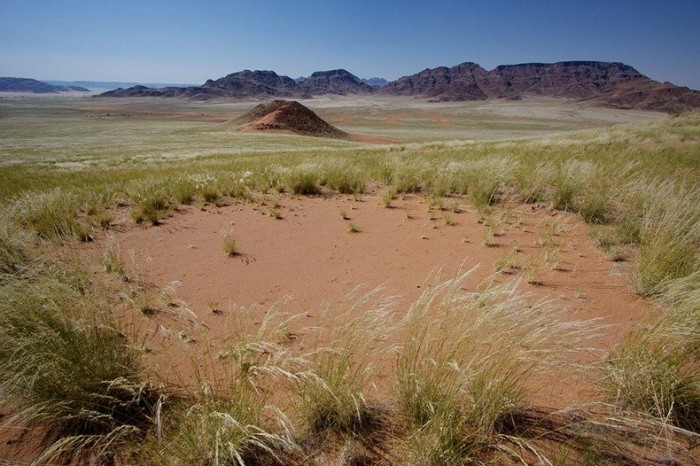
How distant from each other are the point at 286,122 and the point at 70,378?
5372 cm

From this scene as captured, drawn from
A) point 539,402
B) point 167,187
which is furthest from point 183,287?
point 167,187

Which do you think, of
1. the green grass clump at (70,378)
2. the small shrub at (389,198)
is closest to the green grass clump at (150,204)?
the green grass clump at (70,378)

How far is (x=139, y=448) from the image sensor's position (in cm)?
196

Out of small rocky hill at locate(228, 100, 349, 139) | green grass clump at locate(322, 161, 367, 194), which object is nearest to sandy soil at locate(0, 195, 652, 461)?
green grass clump at locate(322, 161, 367, 194)

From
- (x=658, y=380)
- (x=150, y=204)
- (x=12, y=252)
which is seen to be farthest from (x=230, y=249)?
(x=658, y=380)

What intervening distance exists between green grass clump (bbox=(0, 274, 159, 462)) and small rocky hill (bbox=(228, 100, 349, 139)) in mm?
49889

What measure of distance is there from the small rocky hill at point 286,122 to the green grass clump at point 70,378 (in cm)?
4989

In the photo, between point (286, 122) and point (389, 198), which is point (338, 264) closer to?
point (389, 198)

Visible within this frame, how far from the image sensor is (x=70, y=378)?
2246 millimetres

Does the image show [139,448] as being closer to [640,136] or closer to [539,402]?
[539,402]

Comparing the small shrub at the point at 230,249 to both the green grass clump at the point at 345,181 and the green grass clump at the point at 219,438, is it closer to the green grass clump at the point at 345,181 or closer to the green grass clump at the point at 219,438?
the green grass clump at the point at 219,438

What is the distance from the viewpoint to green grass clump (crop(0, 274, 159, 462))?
2.10 m

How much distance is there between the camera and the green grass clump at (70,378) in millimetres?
2096

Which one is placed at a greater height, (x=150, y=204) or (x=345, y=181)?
(x=345, y=181)
